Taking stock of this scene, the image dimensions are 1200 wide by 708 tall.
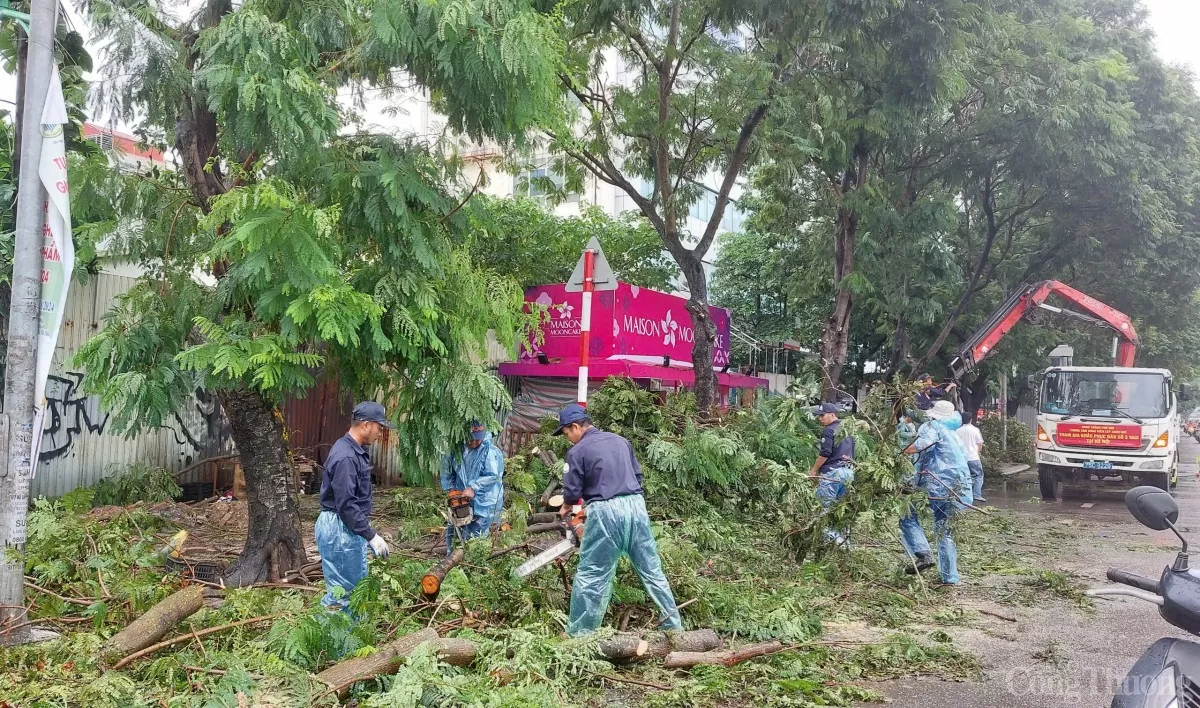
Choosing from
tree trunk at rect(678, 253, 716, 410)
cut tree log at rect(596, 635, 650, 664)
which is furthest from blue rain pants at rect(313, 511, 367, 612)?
tree trunk at rect(678, 253, 716, 410)

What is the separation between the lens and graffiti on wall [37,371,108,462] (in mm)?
10258

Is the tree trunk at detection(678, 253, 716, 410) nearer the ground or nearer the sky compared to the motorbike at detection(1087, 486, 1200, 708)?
nearer the sky

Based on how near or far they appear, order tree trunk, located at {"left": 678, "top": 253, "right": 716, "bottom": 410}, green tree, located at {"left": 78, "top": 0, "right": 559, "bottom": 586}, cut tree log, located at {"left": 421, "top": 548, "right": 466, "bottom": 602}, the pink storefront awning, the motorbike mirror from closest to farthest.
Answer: the motorbike mirror, green tree, located at {"left": 78, "top": 0, "right": 559, "bottom": 586}, cut tree log, located at {"left": 421, "top": 548, "right": 466, "bottom": 602}, tree trunk, located at {"left": 678, "top": 253, "right": 716, "bottom": 410}, the pink storefront awning

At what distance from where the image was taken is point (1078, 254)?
19047 millimetres

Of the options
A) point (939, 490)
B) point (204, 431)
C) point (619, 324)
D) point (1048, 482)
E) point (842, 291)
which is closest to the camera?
point (939, 490)

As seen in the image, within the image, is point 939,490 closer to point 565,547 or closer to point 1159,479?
point 565,547

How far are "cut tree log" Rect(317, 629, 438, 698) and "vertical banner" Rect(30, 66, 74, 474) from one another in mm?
2528

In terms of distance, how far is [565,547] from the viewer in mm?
5902

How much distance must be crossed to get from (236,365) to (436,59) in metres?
2.45

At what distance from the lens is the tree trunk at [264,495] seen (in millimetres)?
7121

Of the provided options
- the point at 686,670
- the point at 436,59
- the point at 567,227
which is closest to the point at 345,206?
the point at 436,59

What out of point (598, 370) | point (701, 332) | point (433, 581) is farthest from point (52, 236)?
point (598, 370)

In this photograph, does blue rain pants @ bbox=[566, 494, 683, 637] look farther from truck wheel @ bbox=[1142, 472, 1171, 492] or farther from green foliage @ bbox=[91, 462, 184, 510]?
truck wheel @ bbox=[1142, 472, 1171, 492]

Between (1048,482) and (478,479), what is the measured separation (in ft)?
40.4
